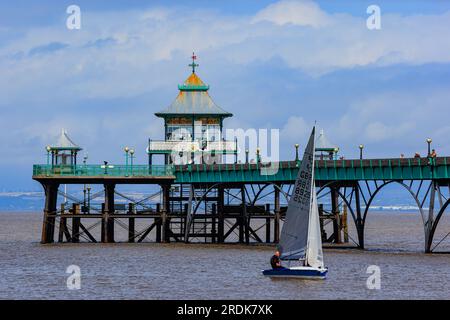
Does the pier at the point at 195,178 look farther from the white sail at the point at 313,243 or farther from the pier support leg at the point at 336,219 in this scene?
the white sail at the point at 313,243

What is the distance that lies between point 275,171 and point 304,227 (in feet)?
100

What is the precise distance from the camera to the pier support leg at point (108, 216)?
362 feet

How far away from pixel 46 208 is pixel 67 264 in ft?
84.4

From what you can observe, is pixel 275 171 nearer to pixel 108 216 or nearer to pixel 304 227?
pixel 108 216

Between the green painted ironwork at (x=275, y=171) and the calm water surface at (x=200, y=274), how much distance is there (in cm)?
598

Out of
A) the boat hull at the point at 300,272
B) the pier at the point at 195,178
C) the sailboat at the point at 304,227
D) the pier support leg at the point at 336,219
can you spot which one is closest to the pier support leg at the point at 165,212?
the pier at the point at 195,178

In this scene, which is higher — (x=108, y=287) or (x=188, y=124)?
(x=188, y=124)

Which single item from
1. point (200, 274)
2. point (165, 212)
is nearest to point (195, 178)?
point (165, 212)

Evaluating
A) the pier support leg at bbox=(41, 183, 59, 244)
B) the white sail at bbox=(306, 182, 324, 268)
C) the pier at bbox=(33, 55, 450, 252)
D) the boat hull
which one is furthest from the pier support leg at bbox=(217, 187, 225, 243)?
the boat hull

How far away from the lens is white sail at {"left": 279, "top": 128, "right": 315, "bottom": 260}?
7381 centimetres

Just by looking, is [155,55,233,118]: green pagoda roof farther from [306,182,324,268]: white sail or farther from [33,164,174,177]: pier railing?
[306,182,324,268]: white sail
